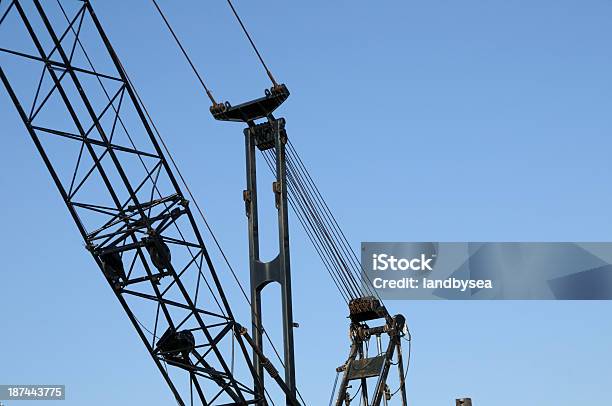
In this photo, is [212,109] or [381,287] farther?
[381,287]

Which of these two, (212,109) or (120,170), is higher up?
(212,109)

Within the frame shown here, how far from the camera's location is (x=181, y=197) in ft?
102

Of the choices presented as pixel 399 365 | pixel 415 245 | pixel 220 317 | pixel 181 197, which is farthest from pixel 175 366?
pixel 415 245

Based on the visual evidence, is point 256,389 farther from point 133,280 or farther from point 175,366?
point 133,280

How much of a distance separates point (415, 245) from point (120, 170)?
13398 millimetres

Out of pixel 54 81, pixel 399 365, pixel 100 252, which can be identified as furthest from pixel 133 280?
pixel 399 365

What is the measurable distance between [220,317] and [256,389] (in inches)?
93.6

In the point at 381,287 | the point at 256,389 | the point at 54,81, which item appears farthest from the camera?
the point at 381,287

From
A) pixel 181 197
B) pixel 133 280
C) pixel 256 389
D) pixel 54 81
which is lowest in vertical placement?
pixel 256 389

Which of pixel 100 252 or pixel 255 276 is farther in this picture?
pixel 255 276

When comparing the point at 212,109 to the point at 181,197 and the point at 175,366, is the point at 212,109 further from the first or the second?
the point at 175,366

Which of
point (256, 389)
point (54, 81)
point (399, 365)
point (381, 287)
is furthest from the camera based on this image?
point (381, 287)

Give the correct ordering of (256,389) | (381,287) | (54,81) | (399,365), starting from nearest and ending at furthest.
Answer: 1. (54,81)
2. (256,389)
3. (399,365)
4. (381,287)

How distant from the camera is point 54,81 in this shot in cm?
2981
